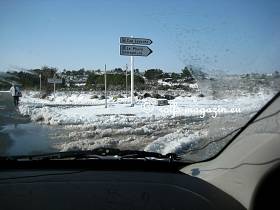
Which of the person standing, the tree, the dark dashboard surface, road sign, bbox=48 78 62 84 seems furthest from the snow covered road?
the dark dashboard surface

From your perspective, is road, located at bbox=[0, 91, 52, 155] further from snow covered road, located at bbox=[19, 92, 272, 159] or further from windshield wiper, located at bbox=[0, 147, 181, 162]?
windshield wiper, located at bbox=[0, 147, 181, 162]

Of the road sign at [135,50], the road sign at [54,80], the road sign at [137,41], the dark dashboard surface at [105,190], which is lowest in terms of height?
the dark dashboard surface at [105,190]

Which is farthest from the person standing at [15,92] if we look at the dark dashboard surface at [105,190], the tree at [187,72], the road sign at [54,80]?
the tree at [187,72]

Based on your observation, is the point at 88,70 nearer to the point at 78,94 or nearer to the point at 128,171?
the point at 128,171

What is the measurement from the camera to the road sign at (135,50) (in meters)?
4.07

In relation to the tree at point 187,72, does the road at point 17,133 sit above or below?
below

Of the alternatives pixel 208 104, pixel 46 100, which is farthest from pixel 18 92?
pixel 208 104

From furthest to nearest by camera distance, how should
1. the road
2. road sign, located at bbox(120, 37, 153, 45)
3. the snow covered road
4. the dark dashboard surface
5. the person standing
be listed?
the person standing → the road → road sign, located at bbox(120, 37, 153, 45) → the snow covered road → the dark dashboard surface

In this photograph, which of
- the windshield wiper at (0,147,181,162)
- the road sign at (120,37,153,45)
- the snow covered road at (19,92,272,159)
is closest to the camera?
the snow covered road at (19,92,272,159)

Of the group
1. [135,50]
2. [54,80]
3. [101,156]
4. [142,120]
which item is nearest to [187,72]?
[135,50]

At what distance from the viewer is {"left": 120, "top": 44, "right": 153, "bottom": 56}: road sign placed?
407 cm

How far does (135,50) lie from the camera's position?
4086 millimetres

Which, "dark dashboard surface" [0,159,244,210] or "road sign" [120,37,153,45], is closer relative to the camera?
"dark dashboard surface" [0,159,244,210]

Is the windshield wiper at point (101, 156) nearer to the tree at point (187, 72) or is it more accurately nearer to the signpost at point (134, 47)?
the tree at point (187, 72)
